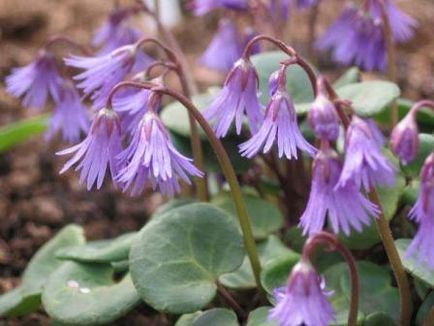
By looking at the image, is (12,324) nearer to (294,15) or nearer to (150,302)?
(150,302)

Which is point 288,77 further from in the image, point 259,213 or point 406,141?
point 406,141

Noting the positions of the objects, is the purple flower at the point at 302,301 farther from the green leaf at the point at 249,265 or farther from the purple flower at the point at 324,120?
the green leaf at the point at 249,265

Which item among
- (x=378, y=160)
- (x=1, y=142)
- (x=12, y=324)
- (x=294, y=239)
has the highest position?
(x=378, y=160)

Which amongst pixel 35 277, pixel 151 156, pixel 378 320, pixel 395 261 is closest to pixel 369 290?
pixel 378 320

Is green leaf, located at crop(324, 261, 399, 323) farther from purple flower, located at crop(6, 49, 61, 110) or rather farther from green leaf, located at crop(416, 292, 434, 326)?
purple flower, located at crop(6, 49, 61, 110)

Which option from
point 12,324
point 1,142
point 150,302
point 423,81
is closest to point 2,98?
point 1,142

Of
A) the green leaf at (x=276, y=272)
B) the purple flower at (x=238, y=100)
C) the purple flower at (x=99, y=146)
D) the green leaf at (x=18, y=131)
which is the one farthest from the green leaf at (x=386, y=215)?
the green leaf at (x=18, y=131)
